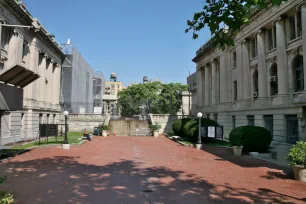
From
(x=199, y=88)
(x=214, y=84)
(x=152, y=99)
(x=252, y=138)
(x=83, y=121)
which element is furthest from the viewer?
(x=152, y=99)

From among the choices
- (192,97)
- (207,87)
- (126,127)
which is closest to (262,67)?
(207,87)

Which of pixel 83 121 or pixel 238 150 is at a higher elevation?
pixel 83 121

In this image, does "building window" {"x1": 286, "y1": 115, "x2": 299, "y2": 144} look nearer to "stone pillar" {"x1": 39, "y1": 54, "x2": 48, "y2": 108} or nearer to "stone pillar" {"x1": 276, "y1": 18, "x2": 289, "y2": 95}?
"stone pillar" {"x1": 276, "y1": 18, "x2": 289, "y2": 95}

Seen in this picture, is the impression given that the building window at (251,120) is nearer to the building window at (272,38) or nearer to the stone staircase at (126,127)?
the building window at (272,38)

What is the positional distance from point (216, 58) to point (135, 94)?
34.2 m

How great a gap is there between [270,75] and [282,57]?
2809 mm

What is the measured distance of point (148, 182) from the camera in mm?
9523

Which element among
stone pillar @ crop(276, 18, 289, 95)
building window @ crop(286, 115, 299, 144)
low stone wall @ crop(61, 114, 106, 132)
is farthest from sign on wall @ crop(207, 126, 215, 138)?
low stone wall @ crop(61, 114, 106, 132)

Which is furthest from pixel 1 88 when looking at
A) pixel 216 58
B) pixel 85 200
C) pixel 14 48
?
pixel 216 58

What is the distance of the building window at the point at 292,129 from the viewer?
63.7 ft

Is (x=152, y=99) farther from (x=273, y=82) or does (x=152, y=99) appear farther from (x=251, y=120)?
(x=273, y=82)

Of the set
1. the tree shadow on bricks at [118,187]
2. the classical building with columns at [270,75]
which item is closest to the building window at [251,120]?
the classical building with columns at [270,75]

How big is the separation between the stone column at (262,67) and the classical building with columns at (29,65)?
19313 mm

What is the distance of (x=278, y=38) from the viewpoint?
2150 cm
